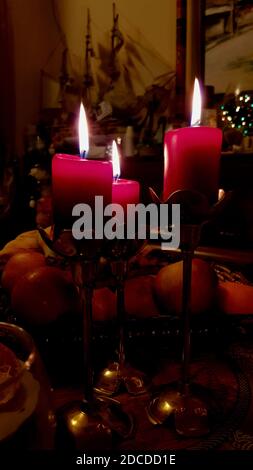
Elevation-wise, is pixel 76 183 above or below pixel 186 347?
above

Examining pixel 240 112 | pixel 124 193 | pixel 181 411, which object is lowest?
pixel 181 411

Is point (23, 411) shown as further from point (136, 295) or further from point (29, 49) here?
point (29, 49)

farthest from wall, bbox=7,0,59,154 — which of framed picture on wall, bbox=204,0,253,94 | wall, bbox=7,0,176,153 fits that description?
framed picture on wall, bbox=204,0,253,94

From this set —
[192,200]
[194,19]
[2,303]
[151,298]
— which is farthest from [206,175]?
[194,19]

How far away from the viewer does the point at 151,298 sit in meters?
0.56

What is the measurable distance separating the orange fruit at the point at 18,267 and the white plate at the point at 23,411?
354mm

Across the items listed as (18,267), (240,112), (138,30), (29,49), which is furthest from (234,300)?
(29,49)

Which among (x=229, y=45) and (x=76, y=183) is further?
(x=229, y=45)

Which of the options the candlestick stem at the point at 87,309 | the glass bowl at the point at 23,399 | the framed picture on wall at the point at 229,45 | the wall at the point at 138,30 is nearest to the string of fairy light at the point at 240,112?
the framed picture on wall at the point at 229,45

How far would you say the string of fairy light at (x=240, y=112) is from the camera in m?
1.72

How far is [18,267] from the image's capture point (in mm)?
633

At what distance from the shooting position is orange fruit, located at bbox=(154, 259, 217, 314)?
52cm

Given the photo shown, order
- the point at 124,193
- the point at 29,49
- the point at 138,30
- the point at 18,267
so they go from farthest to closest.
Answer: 1. the point at 29,49
2. the point at 138,30
3. the point at 18,267
4. the point at 124,193

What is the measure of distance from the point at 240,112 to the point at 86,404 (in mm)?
1610
